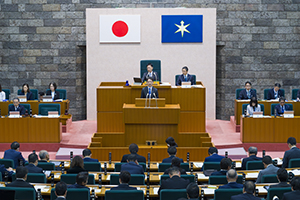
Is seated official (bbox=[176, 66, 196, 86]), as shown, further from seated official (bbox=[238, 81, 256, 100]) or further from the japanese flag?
the japanese flag

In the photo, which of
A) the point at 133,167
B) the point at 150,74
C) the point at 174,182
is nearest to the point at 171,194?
the point at 174,182

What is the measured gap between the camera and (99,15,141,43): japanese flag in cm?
1400

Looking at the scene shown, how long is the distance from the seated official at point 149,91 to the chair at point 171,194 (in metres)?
4.69

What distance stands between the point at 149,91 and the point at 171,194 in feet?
15.7

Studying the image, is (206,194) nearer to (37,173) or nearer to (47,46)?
(37,173)

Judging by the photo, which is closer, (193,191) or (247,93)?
(193,191)

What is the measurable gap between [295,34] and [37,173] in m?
10.4

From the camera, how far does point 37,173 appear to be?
6.88 m

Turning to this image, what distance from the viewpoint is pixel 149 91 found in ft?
34.4

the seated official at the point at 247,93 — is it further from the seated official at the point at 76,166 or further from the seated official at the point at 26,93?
the seated official at the point at 76,166

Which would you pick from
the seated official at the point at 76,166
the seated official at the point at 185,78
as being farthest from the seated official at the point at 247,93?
the seated official at the point at 76,166

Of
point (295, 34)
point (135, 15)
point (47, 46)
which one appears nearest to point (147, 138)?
point (135, 15)

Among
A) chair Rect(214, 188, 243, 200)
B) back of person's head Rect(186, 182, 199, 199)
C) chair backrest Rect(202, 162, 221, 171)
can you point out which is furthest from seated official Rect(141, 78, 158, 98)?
back of person's head Rect(186, 182, 199, 199)

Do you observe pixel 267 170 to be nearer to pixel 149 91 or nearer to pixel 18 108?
pixel 149 91
